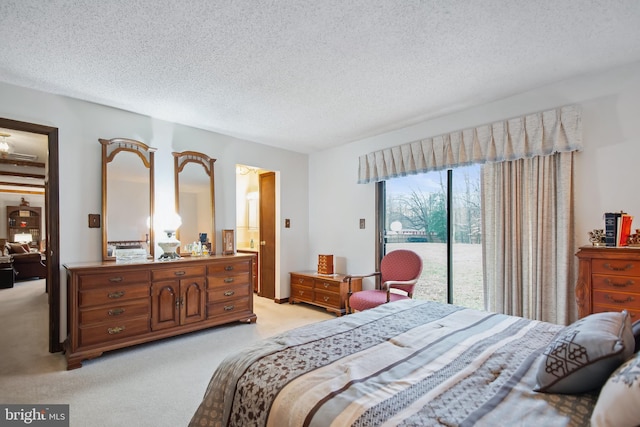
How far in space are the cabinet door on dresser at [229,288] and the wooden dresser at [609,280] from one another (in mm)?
3484

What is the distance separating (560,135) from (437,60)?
4.62 ft

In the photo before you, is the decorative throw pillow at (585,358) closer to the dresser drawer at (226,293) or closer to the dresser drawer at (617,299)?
the dresser drawer at (617,299)

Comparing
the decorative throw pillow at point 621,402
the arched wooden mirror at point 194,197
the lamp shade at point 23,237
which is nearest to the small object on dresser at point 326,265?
the arched wooden mirror at point 194,197

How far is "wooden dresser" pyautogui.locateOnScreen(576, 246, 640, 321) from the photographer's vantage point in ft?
7.33

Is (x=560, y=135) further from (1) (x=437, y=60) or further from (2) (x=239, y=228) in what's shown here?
(2) (x=239, y=228)

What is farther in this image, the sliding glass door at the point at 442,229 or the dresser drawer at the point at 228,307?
the dresser drawer at the point at 228,307

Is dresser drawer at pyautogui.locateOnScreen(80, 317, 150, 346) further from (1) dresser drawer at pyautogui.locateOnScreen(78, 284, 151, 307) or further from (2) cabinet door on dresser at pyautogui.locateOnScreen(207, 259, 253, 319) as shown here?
(2) cabinet door on dresser at pyautogui.locateOnScreen(207, 259, 253, 319)

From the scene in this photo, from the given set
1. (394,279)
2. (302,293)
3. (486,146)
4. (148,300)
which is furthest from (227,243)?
(486,146)

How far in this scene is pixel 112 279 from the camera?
308 centimetres

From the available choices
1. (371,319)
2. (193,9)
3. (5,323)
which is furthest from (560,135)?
(5,323)

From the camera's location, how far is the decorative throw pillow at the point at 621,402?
0.84 m

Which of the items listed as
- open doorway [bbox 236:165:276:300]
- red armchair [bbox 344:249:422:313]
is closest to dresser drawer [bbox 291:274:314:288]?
open doorway [bbox 236:165:276:300]

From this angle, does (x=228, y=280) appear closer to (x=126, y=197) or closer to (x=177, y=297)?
(x=177, y=297)

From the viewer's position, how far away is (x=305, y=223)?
222 inches
